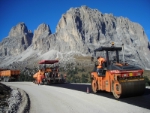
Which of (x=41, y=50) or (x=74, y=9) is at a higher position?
(x=74, y=9)

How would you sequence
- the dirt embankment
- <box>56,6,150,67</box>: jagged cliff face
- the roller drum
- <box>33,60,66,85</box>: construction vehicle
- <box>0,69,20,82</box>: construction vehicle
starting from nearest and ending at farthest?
the dirt embankment
the roller drum
<box>33,60,66,85</box>: construction vehicle
<box>0,69,20,82</box>: construction vehicle
<box>56,6,150,67</box>: jagged cliff face

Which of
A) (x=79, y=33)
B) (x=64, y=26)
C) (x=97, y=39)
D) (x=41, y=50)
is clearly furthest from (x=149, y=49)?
(x=41, y=50)

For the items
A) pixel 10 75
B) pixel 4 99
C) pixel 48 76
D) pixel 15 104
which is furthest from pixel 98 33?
pixel 15 104

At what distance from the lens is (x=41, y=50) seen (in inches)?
7205

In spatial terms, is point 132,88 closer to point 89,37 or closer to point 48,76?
point 48,76

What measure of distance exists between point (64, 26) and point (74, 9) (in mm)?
20774

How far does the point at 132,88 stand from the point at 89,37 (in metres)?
159

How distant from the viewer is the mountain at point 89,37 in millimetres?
161375

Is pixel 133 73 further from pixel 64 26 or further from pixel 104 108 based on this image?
pixel 64 26

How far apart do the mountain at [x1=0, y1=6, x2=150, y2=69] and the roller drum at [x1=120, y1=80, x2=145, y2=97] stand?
139 meters

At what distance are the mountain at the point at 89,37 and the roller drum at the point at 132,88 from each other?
139m

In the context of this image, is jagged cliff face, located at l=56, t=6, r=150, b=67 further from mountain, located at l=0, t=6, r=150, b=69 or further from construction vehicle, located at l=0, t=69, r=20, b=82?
construction vehicle, located at l=0, t=69, r=20, b=82

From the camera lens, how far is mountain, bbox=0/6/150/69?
529 feet

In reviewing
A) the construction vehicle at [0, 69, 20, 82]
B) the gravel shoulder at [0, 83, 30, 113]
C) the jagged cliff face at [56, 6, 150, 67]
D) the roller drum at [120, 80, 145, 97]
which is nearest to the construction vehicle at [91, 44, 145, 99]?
the roller drum at [120, 80, 145, 97]
